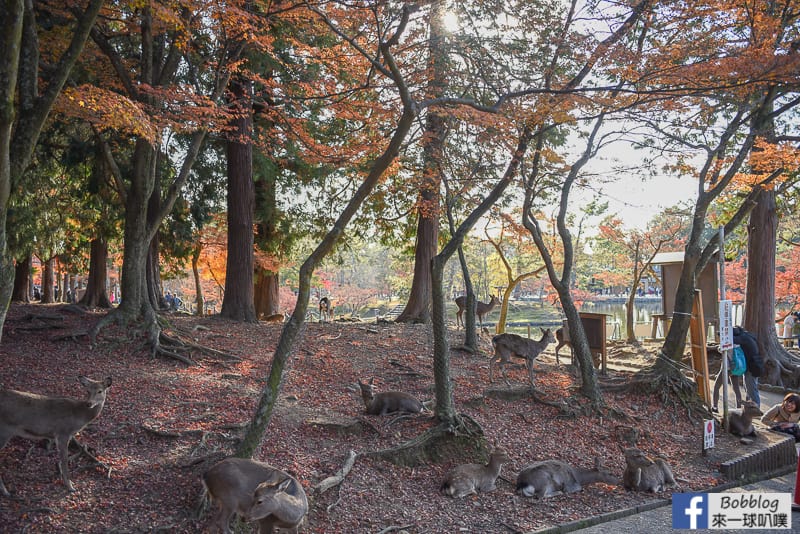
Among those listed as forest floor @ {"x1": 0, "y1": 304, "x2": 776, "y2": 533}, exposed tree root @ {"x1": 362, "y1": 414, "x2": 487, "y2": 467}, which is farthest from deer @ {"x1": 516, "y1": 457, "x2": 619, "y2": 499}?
exposed tree root @ {"x1": 362, "y1": 414, "x2": 487, "y2": 467}

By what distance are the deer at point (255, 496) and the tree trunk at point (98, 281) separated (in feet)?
43.1

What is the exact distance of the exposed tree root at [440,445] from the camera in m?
6.33

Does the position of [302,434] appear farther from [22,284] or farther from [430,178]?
[22,284]

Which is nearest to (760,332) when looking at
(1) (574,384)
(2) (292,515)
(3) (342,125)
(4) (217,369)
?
(1) (574,384)

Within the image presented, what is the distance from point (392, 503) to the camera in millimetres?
5496

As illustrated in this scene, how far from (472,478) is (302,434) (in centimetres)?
196

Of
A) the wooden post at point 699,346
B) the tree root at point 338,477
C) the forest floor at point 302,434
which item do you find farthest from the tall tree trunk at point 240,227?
the wooden post at point 699,346

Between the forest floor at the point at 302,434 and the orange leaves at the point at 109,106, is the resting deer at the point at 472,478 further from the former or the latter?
the orange leaves at the point at 109,106

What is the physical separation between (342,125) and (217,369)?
755 centimetres

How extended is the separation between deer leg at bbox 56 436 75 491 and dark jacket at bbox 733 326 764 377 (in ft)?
33.3

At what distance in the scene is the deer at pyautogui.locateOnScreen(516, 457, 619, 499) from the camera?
A: 6.14 m

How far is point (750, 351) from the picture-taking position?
9922mm

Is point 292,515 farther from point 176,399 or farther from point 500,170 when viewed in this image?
point 500,170

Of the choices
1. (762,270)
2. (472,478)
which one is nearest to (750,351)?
(762,270)
